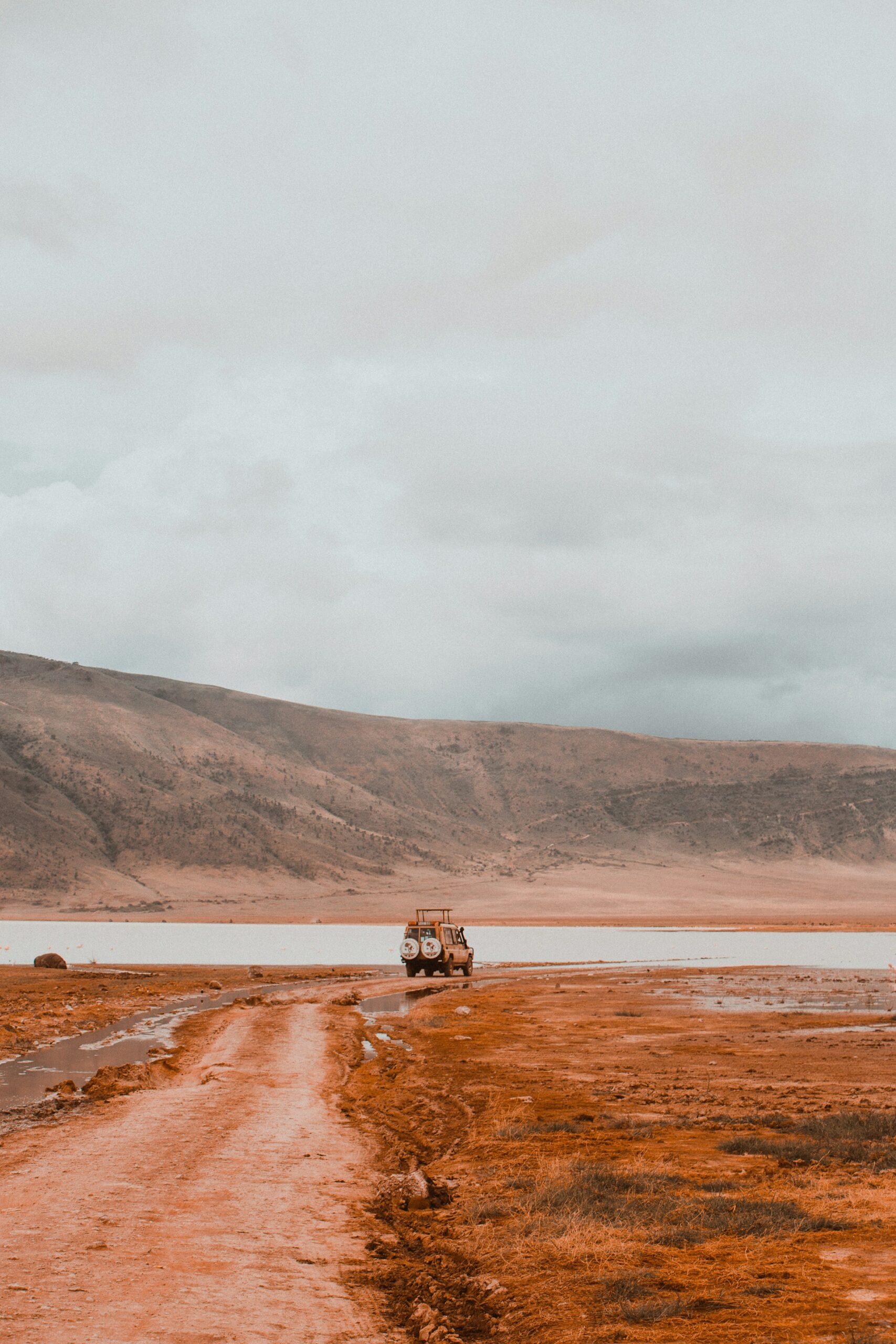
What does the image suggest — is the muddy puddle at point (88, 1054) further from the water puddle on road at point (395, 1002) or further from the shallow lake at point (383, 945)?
the shallow lake at point (383, 945)

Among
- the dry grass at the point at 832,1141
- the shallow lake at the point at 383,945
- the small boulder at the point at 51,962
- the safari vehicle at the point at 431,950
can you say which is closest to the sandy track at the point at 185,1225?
the dry grass at the point at 832,1141

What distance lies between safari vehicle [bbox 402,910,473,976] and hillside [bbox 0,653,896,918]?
72.4 meters

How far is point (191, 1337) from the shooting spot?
7090 millimetres

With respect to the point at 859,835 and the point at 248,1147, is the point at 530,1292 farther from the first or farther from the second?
the point at 859,835

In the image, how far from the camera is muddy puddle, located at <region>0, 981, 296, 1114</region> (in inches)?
736

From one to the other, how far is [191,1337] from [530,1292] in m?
2.52

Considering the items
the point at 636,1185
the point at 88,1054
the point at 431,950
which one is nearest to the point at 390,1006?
the point at 431,950

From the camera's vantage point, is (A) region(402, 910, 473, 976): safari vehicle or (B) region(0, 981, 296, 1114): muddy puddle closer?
(B) region(0, 981, 296, 1114): muddy puddle

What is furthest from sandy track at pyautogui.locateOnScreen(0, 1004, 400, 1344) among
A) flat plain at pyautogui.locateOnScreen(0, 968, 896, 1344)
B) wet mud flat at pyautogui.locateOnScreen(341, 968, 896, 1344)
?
wet mud flat at pyautogui.locateOnScreen(341, 968, 896, 1344)

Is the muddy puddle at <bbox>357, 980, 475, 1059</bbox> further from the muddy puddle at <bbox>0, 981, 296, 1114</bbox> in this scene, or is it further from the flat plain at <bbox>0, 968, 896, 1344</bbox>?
the muddy puddle at <bbox>0, 981, 296, 1114</bbox>

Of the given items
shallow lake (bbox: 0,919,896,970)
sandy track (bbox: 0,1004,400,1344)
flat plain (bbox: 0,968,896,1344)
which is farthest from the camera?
shallow lake (bbox: 0,919,896,970)

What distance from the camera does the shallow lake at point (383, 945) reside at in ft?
202

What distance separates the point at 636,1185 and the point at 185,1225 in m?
4.38

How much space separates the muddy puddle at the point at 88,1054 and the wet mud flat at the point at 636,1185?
15.2 ft
